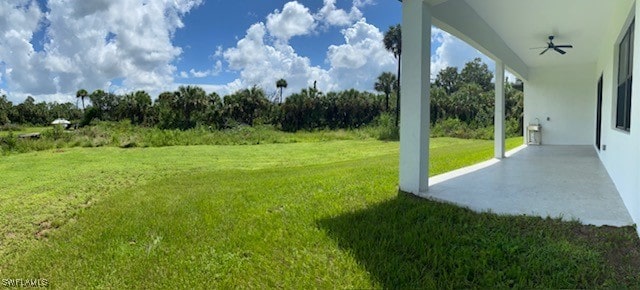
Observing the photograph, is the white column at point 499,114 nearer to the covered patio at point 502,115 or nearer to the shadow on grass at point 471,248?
the covered patio at point 502,115

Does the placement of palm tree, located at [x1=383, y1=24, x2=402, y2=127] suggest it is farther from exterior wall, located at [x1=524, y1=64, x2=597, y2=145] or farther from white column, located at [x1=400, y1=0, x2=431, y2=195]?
white column, located at [x1=400, y1=0, x2=431, y2=195]

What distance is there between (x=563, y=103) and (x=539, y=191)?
8142 millimetres

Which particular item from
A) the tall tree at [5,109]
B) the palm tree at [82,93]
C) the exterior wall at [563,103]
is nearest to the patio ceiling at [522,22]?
the exterior wall at [563,103]

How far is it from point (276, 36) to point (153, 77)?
5.33 meters

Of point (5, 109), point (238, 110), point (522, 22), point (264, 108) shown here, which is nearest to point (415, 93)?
point (522, 22)

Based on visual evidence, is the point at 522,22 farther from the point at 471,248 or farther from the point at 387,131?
the point at 387,131

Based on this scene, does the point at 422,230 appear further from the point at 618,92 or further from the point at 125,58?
the point at 125,58

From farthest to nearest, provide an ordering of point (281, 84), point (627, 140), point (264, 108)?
1. point (281, 84)
2. point (264, 108)
3. point (627, 140)

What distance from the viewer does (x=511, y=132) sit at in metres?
21.0

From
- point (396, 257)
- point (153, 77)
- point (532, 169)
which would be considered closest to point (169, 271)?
point (396, 257)

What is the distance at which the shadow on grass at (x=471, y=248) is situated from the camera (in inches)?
84.0

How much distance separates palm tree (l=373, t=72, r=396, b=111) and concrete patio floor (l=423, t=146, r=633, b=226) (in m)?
22.0

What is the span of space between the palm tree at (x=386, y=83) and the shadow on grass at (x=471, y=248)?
25491 millimetres

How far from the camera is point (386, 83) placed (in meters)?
28.2
